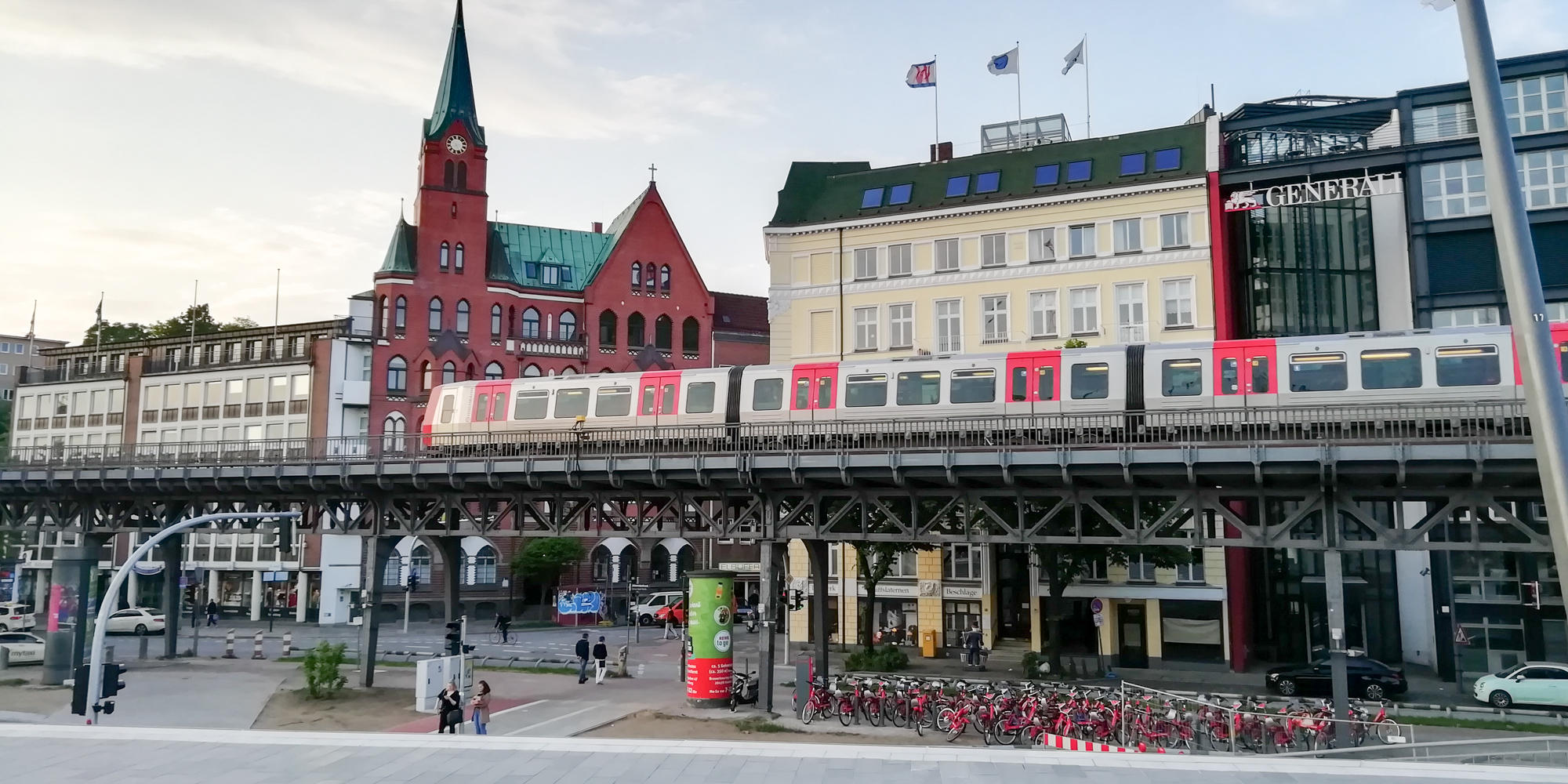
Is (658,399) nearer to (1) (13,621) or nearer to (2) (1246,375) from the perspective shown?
(2) (1246,375)

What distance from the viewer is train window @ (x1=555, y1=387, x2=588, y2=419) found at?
126 ft

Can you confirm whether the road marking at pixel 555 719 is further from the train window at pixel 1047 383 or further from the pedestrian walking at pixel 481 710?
the train window at pixel 1047 383

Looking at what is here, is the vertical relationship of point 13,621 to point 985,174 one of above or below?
below

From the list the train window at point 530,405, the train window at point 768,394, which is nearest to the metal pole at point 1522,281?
the train window at point 768,394

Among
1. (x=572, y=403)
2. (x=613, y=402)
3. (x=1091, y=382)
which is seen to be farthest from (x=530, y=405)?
(x=1091, y=382)

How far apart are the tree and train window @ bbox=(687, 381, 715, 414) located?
112 ft

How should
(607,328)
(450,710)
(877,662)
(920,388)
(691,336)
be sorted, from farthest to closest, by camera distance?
(691,336) → (607,328) → (877,662) → (920,388) → (450,710)

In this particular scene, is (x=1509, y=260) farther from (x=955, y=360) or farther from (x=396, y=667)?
(x=396, y=667)

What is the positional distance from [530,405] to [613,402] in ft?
11.6

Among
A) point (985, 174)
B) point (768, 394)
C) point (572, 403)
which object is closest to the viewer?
point (768, 394)

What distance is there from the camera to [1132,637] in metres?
47.3

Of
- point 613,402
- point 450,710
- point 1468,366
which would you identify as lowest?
point 450,710

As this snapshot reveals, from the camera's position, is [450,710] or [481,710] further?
[481,710]

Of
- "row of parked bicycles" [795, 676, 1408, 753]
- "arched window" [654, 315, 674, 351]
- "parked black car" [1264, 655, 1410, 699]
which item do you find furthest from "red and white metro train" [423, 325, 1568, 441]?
"arched window" [654, 315, 674, 351]
